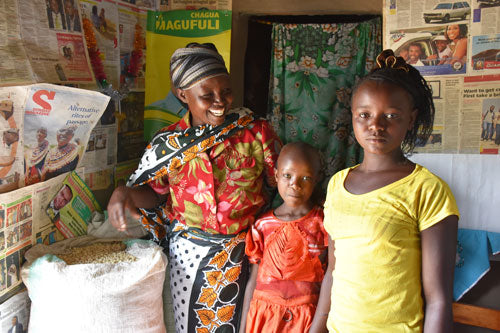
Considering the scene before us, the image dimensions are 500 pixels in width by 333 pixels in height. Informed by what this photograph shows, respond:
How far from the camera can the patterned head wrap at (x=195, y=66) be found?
1737 millimetres

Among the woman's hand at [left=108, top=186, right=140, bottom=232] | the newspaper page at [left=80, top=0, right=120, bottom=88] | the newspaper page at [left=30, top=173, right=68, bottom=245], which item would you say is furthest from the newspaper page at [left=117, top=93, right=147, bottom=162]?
the woman's hand at [left=108, top=186, right=140, bottom=232]

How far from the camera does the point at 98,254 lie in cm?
195

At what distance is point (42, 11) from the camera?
1.83 meters

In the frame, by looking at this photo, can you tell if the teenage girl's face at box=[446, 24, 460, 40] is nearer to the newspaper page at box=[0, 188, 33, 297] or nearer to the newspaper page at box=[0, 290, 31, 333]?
the newspaper page at box=[0, 188, 33, 297]

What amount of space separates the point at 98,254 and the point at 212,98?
2.76 ft

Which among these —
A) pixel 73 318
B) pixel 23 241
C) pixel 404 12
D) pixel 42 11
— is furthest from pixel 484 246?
pixel 42 11

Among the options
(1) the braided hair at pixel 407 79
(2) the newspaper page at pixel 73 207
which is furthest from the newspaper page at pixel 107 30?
→ (1) the braided hair at pixel 407 79

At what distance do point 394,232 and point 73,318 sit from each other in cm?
123

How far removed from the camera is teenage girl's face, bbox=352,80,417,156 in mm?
1225

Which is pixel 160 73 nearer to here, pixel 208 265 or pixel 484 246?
pixel 208 265

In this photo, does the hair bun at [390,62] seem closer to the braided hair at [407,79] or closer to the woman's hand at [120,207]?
the braided hair at [407,79]

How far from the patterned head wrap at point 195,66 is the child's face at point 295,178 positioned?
1.40ft

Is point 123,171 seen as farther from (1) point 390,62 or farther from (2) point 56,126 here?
(1) point 390,62

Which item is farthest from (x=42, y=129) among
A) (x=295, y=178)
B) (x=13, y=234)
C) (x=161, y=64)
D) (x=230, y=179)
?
(x=295, y=178)
